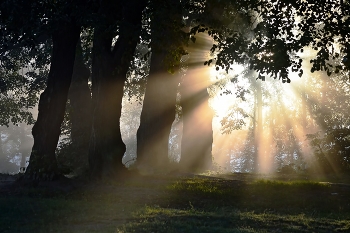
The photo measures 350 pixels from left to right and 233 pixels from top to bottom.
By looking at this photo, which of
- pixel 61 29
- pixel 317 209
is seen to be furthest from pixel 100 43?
pixel 317 209

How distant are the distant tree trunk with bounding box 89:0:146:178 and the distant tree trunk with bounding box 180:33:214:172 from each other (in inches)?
485

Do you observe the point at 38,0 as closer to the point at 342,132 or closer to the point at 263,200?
the point at 263,200

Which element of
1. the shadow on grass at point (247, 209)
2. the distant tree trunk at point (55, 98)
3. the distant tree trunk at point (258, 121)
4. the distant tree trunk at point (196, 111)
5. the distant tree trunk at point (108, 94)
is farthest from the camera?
the distant tree trunk at point (258, 121)

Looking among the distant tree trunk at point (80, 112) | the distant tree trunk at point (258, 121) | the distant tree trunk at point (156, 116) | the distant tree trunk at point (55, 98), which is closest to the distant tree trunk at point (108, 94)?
the distant tree trunk at point (55, 98)

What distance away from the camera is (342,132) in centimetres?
2864

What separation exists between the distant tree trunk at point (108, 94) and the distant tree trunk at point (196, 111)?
12314mm

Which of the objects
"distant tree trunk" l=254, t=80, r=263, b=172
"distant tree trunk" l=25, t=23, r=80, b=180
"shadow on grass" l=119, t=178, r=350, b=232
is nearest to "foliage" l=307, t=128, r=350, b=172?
"shadow on grass" l=119, t=178, r=350, b=232

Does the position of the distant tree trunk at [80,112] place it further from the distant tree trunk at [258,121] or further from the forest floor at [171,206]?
the distant tree trunk at [258,121]

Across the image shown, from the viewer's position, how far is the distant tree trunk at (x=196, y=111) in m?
31.4

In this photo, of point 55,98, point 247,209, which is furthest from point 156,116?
point 247,209

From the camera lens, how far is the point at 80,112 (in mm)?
31047

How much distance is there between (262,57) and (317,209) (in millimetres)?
4479

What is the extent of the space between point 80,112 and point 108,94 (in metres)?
12.4

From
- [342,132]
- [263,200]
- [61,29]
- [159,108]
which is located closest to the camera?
[263,200]
